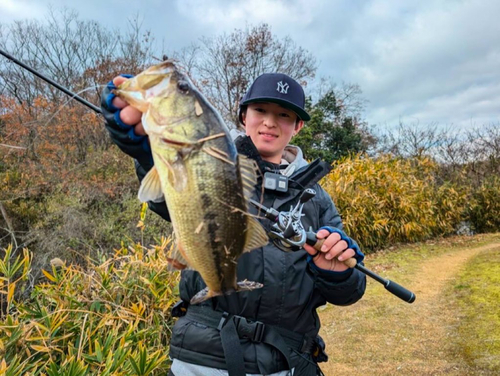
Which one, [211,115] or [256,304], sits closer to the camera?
[211,115]

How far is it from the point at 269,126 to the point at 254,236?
0.99 metres

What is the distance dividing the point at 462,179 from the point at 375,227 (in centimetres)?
766

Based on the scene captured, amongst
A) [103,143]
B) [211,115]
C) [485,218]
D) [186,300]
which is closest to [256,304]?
[186,300]

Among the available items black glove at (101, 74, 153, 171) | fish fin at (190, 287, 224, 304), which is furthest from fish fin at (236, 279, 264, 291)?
black glove at (101, 74, 153, 171)

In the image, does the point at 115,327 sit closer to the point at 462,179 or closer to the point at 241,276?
the point at 241,276

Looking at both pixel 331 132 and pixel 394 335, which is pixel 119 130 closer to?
pixel 394 335

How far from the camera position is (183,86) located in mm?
1432

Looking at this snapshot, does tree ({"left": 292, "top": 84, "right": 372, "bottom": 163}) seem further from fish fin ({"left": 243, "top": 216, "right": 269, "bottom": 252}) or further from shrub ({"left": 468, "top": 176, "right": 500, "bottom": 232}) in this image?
fish fin ({"left": 243, "top": 216, "right": 269, "bottom": 252})

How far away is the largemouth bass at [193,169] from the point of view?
140 cm

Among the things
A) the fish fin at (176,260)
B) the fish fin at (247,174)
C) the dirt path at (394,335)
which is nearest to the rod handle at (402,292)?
the fish fin at (247,174)

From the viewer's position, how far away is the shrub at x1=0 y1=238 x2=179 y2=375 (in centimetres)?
260

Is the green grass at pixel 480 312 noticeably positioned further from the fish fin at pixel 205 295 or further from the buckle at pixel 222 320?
the fish fin at pixel 205 295

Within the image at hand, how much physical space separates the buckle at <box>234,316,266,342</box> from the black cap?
1280 mm

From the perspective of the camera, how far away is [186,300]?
80.3 inches
